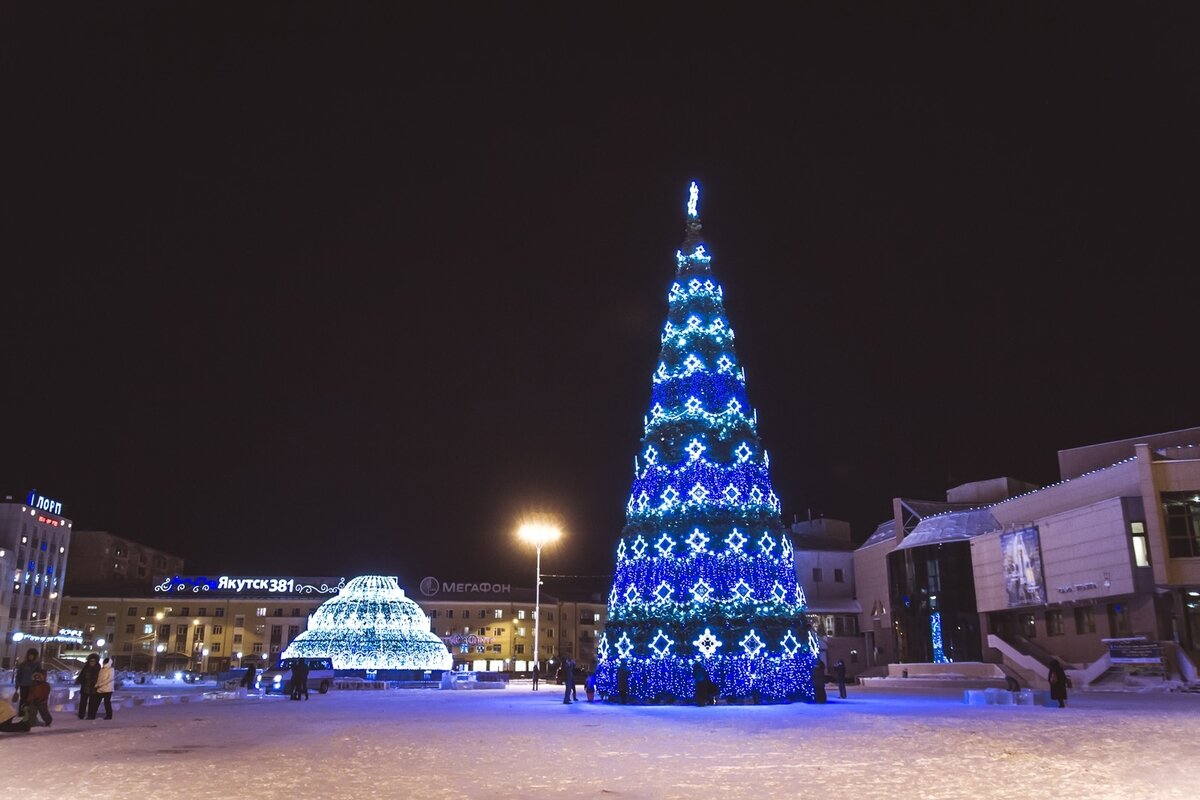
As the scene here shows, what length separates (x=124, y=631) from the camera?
316 feet

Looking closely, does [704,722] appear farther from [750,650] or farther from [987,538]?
[987,538]

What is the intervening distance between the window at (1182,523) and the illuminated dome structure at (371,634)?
3513 centimetres

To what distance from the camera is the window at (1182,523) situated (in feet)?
133

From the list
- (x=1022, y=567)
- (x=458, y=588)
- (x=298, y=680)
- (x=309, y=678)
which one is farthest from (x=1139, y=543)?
(x=458, y=588)

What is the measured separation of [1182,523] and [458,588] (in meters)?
76.3

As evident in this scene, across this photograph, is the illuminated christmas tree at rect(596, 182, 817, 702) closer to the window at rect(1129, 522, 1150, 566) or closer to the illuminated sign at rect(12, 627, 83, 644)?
the window at rect(1129, 522, 1150, 566)

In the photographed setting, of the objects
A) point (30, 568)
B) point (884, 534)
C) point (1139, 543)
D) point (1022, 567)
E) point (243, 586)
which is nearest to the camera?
point (1139, 543)

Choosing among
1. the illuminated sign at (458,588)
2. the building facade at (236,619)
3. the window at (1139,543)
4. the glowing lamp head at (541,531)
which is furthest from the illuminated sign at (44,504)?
the window at (1139,543)

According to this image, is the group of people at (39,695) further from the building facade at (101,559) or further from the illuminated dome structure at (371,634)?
the building facade at (101,559)

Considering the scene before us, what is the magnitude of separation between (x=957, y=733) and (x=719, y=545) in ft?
30.0

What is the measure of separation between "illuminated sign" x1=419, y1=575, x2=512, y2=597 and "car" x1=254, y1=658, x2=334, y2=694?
56.5 m

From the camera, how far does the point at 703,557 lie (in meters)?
22.7

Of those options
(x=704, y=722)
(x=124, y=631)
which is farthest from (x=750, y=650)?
(x=124, y=631)

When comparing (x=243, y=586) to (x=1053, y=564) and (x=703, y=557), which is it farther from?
(x=703, y=557)
